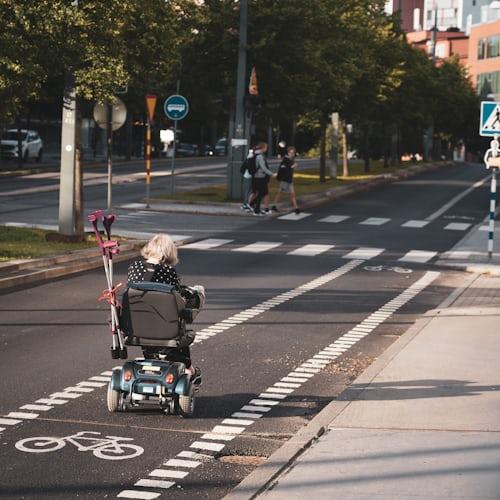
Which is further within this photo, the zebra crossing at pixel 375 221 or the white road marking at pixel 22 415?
the zebra crossing at pixel 375 221

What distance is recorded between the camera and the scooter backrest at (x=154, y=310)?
32.0 feet

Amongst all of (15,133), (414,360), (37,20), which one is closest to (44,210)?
(37,20)

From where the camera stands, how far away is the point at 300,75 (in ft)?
137

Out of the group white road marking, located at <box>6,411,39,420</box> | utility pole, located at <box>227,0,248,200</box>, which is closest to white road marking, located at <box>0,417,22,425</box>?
white road marking, located at <box>6,411,39,420</box>

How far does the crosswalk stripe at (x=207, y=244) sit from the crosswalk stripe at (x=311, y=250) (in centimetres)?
173

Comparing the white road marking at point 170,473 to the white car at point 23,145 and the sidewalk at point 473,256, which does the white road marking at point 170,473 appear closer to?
the sidewalk at point 473,256

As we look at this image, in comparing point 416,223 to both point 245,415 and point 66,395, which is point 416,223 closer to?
point 66,395

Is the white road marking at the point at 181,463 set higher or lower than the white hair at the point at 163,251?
lower

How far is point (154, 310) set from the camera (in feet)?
32.1

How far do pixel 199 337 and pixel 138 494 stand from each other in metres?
6.57

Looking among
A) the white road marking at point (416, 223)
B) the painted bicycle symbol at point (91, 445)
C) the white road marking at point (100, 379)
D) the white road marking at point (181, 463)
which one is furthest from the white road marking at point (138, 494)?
the white road marking at point (416, 223)

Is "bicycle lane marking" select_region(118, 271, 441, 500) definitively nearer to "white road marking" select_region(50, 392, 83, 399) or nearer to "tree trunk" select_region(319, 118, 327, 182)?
"white road marking" select_region(50, 392, 83, 399)

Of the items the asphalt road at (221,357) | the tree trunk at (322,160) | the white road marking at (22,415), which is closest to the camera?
the asphalt road at (221,357)

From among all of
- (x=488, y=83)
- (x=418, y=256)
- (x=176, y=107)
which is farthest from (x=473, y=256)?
(x=488, y=83)
